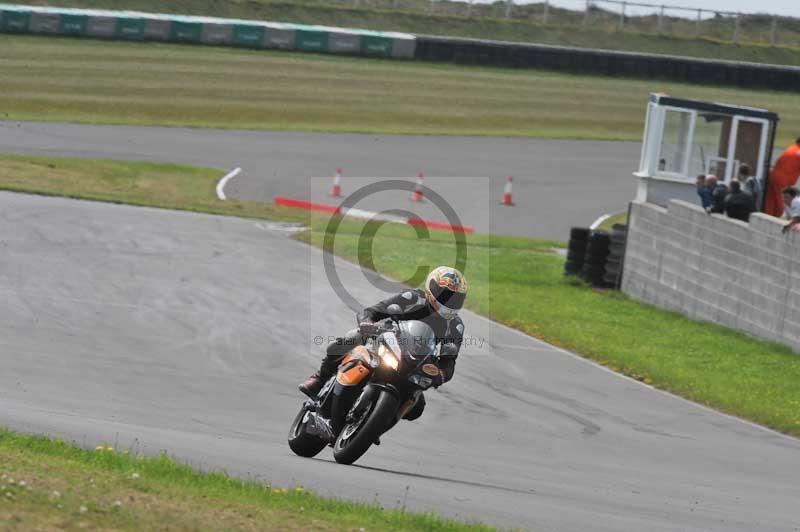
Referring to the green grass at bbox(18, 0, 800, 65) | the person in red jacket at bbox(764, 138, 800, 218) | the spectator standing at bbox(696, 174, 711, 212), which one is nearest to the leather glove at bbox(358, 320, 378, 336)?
the spectator standing at bbox(696, 174, 711, 212)

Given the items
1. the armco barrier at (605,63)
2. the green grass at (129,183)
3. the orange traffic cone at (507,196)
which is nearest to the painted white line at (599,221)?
the orange traffic cone at (507,196)

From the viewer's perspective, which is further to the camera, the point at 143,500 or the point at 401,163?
the point at 401,163

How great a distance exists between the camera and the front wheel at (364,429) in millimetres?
9367

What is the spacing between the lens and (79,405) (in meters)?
11.3

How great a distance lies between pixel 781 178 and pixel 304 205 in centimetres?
1161

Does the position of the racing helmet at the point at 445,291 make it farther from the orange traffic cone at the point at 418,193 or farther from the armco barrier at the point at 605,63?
the armco barrier at the point at 605,63

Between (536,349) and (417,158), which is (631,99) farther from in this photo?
(536,349)

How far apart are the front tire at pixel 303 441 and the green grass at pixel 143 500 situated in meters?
1.99

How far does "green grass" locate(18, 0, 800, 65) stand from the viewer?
5803 cm

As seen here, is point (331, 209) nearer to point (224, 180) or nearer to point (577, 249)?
point (224, 180)

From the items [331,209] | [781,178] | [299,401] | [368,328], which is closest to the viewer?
[368,328]

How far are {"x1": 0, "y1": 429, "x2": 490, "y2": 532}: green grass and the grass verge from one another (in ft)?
26.2

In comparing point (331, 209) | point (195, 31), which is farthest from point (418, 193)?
point (195, 31)

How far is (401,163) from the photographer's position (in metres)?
37.4
